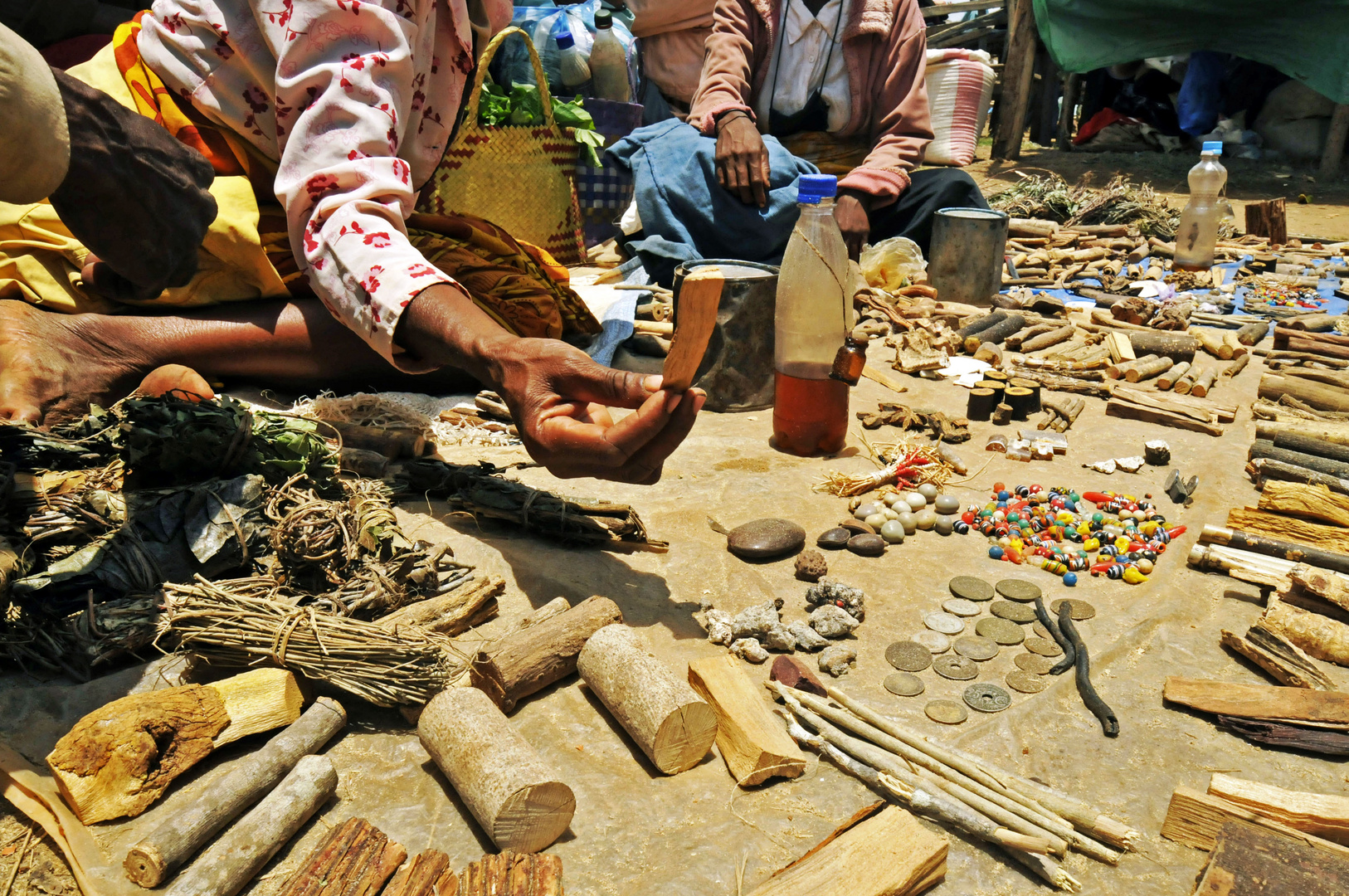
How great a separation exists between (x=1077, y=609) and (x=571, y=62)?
230 inches

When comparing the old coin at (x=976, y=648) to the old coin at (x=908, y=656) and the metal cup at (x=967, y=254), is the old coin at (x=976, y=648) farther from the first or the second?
the metal cup at (x=967, y=254)

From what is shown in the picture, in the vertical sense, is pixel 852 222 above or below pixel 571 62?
below

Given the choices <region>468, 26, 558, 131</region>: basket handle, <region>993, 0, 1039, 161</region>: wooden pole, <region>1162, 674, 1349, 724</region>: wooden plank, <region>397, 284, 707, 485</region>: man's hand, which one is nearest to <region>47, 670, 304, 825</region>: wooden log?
<region>397, 284, 707, 485</region>: man's hand

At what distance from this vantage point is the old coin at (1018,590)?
2570mm

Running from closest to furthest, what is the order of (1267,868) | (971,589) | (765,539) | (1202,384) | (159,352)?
(1267,868), (971,589), (765,539), (159,352), (1202,384)

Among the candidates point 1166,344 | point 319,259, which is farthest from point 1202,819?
point 1166,344

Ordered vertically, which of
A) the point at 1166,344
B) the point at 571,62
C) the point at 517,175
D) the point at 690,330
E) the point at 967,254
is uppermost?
the point at 571,62

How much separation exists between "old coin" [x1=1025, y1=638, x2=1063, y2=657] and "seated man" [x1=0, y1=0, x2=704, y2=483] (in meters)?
1.09

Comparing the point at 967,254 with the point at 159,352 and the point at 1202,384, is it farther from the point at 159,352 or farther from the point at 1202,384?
the point at 159,352

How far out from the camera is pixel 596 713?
2.08 metres

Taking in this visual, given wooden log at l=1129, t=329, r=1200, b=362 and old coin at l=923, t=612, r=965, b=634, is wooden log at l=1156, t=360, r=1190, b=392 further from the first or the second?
old coin at l=923, t=612, r=965, b=634

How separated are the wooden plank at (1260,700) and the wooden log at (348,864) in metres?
1.72

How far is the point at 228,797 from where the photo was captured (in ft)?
5.54

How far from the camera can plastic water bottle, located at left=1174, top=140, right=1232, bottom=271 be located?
6328 mm
